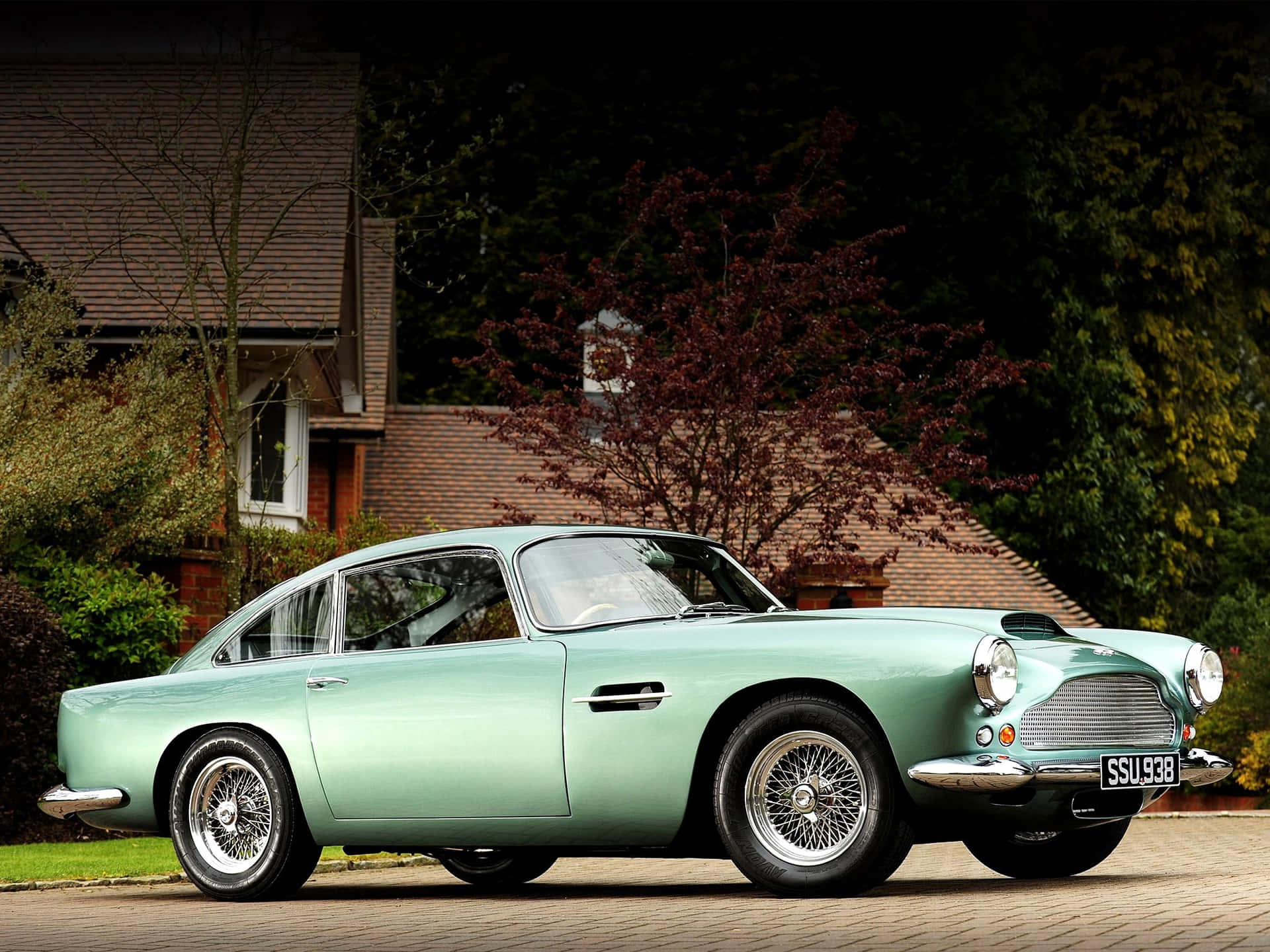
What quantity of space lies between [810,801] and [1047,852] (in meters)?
2.01

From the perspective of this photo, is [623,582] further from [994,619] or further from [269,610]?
[269,610]

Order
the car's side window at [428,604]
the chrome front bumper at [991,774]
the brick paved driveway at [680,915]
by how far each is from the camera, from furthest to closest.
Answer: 1. the car's side window at [428,604]
2. the chrome front bumper at [991,774]
3. the brick paved driveway at [680,915]

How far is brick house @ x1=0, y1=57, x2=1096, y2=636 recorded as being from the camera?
21.0 m

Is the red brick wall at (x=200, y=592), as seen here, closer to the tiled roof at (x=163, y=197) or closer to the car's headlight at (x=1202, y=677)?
the tiled roof at (x=163, y=197)

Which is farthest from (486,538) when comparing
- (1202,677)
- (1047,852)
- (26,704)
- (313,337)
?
(313,337)

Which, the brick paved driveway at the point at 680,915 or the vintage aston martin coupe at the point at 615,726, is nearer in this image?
the brick paved driveway at the point at 680,915

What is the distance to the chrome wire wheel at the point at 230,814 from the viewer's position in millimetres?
8734

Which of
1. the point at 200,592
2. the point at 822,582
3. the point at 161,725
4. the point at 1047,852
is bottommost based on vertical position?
the point at 1047,852

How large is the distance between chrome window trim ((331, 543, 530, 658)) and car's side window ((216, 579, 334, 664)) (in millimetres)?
73


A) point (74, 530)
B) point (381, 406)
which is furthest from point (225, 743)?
point (381, 406)

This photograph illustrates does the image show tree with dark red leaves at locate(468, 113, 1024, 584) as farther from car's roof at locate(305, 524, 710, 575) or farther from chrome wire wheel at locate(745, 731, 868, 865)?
chrome wire wheel at locate(745, 731, 868, 865)

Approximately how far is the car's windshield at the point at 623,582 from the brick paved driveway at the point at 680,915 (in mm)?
1318

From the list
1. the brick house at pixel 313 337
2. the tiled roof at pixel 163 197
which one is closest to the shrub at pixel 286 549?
the brick house at pixel 313 337

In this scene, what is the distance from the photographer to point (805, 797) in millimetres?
7297
